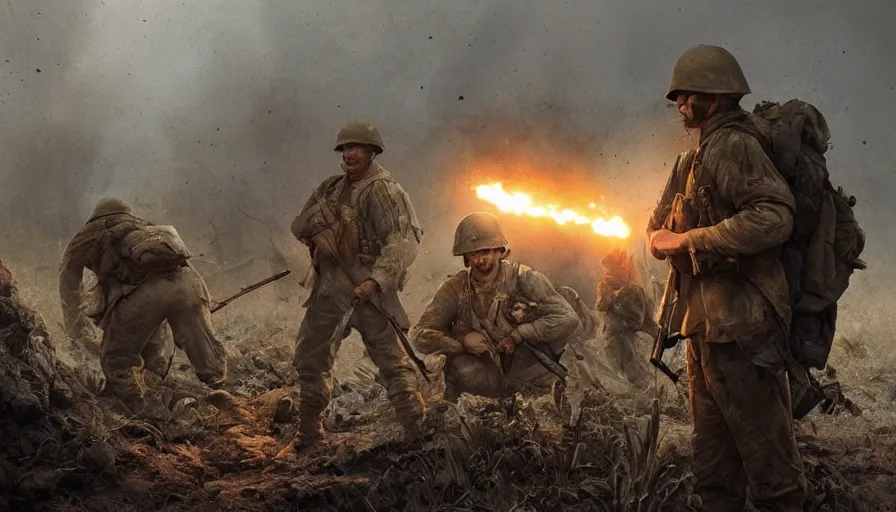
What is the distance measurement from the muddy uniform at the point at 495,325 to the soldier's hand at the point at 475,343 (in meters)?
0.06

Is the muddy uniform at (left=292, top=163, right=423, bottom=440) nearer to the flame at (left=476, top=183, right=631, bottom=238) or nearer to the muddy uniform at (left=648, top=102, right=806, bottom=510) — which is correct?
the muddy uniform at (left=648, top=102, right=806, bottom=510)

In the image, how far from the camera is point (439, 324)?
7.25 metres

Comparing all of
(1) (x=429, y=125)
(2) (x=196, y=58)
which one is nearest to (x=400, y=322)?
(1) (x=429, y=125)

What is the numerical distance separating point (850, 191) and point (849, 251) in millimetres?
8037

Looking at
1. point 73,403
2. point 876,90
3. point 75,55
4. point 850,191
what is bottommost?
point 73,403

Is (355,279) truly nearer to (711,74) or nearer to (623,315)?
(711,74)

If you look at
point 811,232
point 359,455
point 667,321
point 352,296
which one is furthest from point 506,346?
point 811,232

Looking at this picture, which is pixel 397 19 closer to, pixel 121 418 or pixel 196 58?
pixel 196 58

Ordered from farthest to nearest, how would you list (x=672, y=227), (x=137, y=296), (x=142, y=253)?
1. (x=137, y=296)
2. (x=142, y=253)
3. (x=672, y=227)

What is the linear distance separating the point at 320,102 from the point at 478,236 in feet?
21.8

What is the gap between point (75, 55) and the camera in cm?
1231

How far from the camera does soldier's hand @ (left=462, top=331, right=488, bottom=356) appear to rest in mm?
7016

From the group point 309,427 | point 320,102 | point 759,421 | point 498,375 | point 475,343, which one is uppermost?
point 320,102

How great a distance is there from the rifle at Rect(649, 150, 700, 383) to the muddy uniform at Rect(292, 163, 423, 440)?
2.11 m
